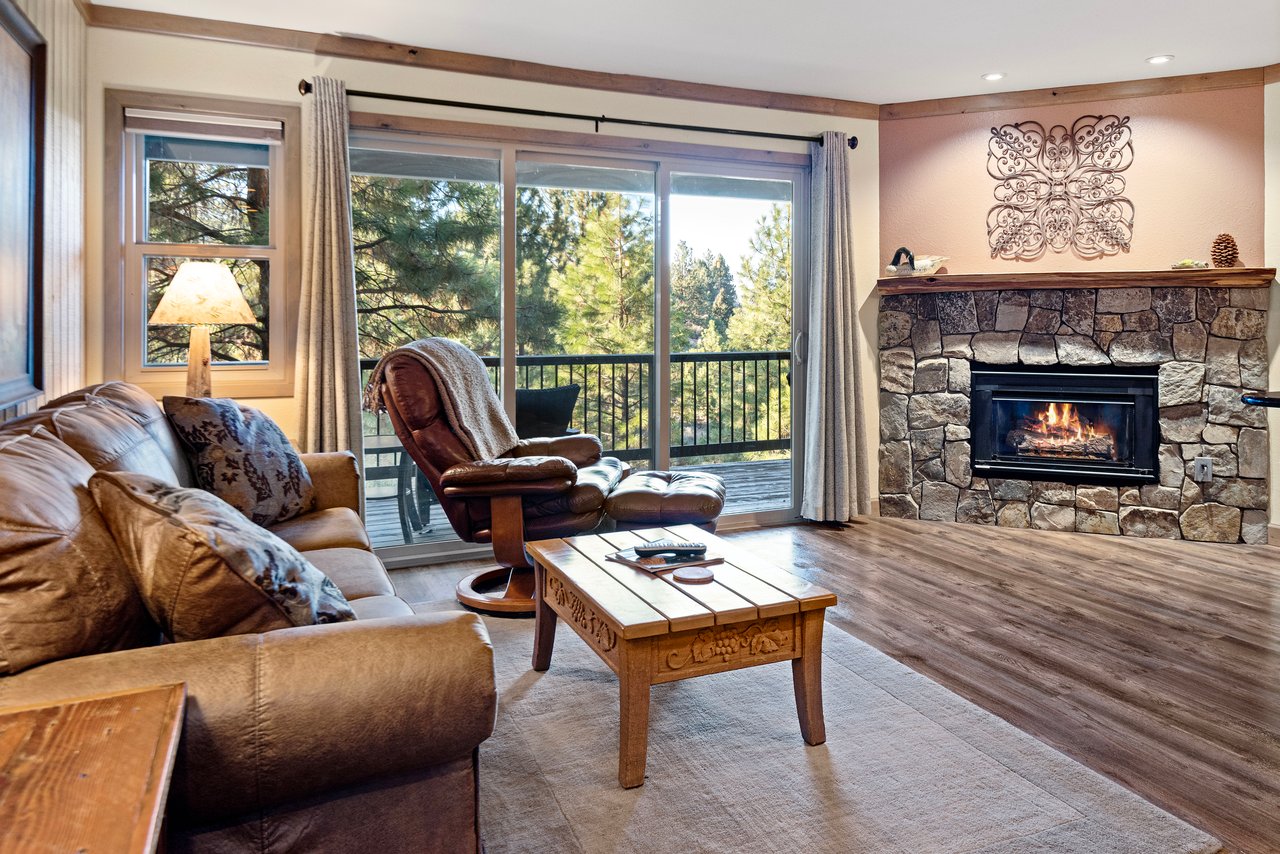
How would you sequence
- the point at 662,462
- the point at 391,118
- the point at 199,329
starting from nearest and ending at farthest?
the point at 199,329 → the point at 391,118 → the point at 662,462

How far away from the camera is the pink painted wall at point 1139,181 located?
15.7 feet

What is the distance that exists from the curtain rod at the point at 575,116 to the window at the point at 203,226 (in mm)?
400

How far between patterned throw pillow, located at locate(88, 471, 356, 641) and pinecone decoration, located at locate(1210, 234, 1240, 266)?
4.96m

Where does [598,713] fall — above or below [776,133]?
below

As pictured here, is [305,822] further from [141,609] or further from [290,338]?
[290,338]

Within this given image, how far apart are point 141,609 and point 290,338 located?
2813mm

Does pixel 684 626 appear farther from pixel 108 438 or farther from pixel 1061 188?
pixel 1061 188

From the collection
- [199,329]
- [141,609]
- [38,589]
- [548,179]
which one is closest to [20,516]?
[38,589]

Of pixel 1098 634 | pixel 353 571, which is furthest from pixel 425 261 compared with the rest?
pixel 1098 634

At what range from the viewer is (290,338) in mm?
4090

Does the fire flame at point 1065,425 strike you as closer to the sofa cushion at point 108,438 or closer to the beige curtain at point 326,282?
the beige curtain at point 326,282

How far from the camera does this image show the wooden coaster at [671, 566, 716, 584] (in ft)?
8.04

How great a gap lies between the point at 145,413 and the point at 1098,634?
333cm

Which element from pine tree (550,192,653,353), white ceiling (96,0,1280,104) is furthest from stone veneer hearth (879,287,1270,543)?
pine tree (550,192,653,353)
